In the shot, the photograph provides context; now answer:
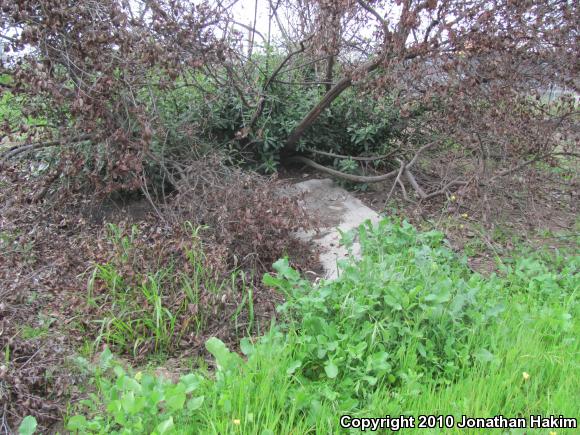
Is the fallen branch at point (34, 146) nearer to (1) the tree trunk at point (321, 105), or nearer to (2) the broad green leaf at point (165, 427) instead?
(1) the tree trunk at point (321, 105)

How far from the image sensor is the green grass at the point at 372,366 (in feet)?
7.89

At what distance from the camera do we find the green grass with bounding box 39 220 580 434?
7.89ft

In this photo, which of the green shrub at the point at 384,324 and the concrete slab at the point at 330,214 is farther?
the concrete slab at the point at 330,214

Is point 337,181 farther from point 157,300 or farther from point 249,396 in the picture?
point 249,396

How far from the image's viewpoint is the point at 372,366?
271cm

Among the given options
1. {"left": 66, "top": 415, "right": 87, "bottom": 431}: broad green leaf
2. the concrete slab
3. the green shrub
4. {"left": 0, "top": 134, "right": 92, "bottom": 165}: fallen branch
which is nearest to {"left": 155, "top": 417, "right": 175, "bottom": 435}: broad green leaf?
{"left": 66, "top": 415, "right": 87, "bottom": 431}: broad green leaf

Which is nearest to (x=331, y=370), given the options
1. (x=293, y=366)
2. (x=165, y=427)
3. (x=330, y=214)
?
(x=293, y=366)

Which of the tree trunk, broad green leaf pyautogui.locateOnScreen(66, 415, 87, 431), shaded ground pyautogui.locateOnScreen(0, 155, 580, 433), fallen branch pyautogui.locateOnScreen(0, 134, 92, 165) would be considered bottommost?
broad green leaf pyautogui.locateOnScreen(66, 415, 87, 431)

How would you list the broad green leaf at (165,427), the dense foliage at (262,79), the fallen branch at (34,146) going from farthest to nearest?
1. the fallen branch at (34,146)
2. the dense foliage at (262,79)
3. the broad green leaf at (165,427)

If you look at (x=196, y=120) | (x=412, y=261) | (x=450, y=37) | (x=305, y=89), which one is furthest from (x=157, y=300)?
(x=305, y=89)

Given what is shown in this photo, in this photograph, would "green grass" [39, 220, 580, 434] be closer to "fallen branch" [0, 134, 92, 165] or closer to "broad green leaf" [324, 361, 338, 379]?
"broad green leaf" [324, 361, 338, 379]

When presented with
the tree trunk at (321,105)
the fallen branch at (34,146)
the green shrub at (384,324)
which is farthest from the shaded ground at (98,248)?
the green shrub at (384,324)

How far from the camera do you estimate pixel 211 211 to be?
432 centimetres

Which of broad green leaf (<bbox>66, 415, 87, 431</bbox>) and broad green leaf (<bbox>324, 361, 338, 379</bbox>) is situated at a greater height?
broad green leaf (<bbox>324, 361, 338, 379</bbox>)
